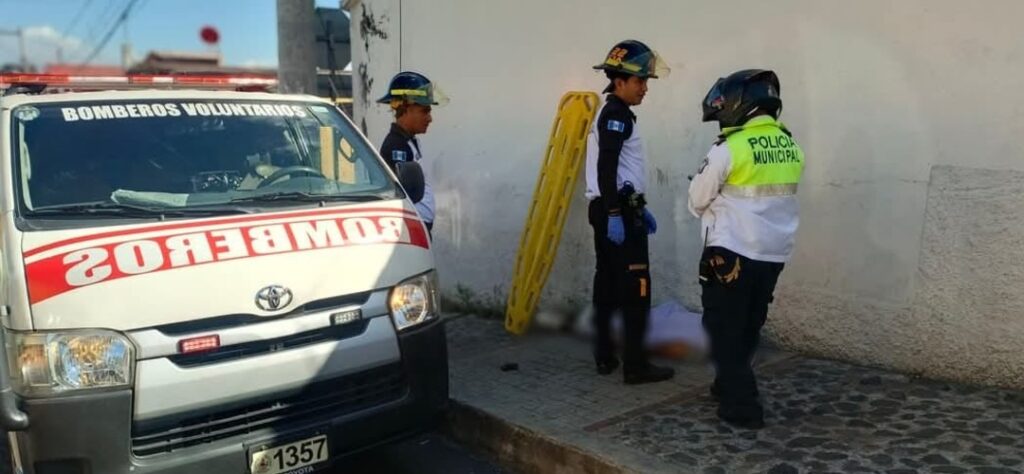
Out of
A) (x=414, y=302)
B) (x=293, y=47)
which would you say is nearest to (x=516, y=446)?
(x=414, y=302)

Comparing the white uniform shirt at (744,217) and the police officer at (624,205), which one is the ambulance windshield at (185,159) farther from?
the white uniform shirt at (744,217)

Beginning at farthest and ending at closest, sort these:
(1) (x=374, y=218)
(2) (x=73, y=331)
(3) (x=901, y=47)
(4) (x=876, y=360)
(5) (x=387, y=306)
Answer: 1. (4) (x=876, y=360)
2. (3) (x=901, y=47)
3. (1) (x=374, y=218)
4. (5) (x=387, y=306)
5. (2) (x=73, y=331)

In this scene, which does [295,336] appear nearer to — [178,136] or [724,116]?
[178,136]

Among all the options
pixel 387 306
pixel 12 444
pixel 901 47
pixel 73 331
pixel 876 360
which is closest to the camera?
pixel 73 331

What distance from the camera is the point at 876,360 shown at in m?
4.39

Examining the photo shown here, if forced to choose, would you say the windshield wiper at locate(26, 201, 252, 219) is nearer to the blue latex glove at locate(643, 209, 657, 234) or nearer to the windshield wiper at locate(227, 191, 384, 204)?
the windshield wiper at locate(227, 191, 384, 204)

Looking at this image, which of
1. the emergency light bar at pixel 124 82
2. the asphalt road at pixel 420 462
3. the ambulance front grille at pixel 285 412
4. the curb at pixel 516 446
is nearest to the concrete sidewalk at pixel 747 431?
the curb at pixel 516 446

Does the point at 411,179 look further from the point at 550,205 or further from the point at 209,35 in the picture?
the point at 209,35

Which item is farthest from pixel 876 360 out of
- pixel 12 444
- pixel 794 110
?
pixel 12 444

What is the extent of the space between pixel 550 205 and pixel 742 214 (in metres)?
2.12

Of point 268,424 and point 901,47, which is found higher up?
point 901,47

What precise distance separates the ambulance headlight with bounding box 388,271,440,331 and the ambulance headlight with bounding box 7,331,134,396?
1.01 m

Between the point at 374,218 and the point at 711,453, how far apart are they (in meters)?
1.76

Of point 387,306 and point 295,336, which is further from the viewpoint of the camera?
point 387,306
